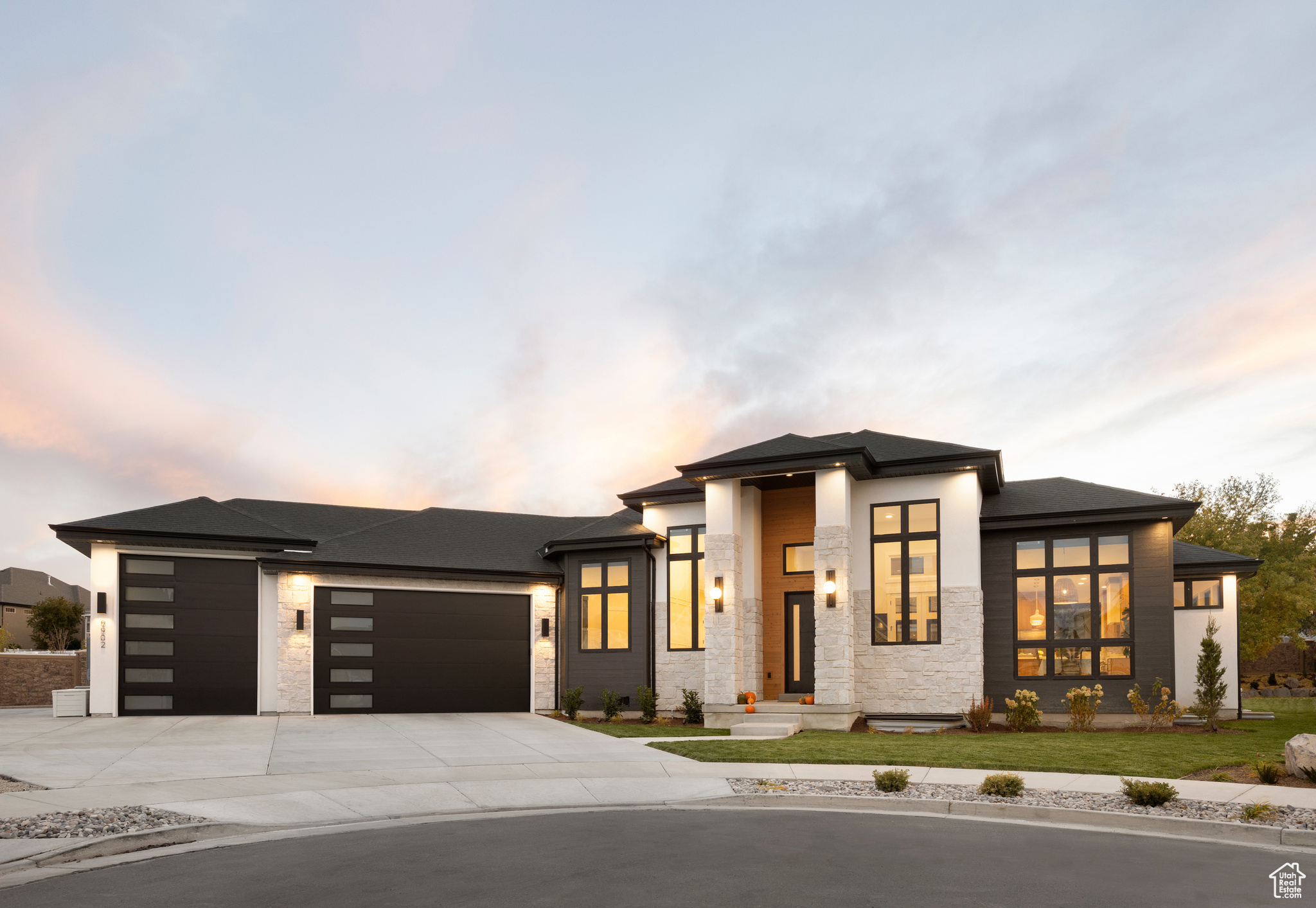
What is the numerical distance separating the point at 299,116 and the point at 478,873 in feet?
57.1

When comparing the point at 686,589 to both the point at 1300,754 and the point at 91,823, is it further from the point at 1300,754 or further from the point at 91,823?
the point at 91,823

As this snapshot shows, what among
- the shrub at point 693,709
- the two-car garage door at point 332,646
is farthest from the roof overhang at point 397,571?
the shrub at point 693,709

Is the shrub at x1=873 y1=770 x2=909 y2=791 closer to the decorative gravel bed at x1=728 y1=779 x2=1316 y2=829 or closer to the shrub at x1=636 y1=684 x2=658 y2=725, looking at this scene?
the decorative gravel bed at x1=728 y1=779 x2=1316 y2=829

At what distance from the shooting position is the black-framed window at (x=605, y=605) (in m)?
23.6

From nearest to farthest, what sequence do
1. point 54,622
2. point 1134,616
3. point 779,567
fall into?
point 1134,616, point 779,567, point 54,622

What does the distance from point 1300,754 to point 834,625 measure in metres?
9.40

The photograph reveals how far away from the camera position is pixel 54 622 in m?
43.9

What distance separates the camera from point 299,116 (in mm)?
19297

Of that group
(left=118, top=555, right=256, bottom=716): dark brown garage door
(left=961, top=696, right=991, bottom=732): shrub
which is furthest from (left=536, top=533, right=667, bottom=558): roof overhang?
(left=961, top=696, right=991, bottom=732): shrub

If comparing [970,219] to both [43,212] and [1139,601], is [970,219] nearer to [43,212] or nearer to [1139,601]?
[1139,601]

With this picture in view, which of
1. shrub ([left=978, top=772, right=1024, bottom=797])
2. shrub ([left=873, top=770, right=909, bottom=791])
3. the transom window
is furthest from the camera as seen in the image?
the transom window

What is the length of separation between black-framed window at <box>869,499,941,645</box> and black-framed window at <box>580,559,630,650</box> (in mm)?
6587

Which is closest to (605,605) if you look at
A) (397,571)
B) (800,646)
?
(800,646)

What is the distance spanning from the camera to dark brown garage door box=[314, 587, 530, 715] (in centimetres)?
2269
